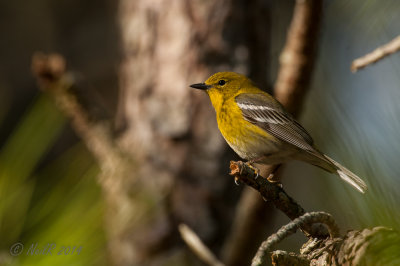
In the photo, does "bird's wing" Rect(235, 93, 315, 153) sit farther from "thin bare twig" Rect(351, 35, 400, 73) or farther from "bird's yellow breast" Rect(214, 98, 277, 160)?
"thin bare twig" Rect(351, 35, 400, 73)

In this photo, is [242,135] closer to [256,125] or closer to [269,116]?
[256,125]

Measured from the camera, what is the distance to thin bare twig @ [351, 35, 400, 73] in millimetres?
1216

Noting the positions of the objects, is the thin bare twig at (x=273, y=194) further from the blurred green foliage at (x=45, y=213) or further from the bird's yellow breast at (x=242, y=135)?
the bird's yellow breast at (x=242, y=135)

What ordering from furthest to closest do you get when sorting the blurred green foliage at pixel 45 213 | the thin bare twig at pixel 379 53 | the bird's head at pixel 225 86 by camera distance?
the bird's head at pixel 225 86 < the blurred green foliage at pixel 45 213 < the thin bare twig at pixel 379 53

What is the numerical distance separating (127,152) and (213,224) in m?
0.93

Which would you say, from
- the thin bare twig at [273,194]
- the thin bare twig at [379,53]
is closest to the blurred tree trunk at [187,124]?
the thin bare twig at [273,194]

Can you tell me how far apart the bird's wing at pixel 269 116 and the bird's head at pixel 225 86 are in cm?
7

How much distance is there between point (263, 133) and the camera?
10.7 ft

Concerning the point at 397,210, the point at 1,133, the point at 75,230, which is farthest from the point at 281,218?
the point at 397,210

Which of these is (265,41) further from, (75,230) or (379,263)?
(379,263)

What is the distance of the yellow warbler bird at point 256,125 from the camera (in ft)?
9.83

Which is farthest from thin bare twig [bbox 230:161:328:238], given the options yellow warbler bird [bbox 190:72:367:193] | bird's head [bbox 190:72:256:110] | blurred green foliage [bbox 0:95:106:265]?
bird's head [bbox 190:72:256:110]

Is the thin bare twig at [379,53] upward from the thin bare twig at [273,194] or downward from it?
upward

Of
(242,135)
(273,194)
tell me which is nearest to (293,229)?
(273,194)
